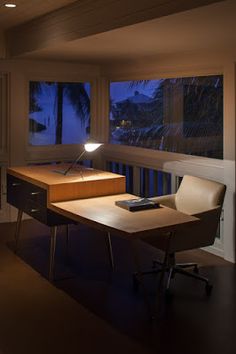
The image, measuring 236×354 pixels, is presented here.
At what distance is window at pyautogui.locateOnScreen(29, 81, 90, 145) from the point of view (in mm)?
6238

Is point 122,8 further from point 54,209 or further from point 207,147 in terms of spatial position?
point 207,147

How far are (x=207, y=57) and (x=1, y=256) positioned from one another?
274 centimetres

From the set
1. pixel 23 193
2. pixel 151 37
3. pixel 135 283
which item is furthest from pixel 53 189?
pixel 151 37

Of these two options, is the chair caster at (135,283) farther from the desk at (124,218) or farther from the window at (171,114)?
the window at (171,114)

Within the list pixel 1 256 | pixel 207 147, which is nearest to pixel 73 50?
pixel 207 147

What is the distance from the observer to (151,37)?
154 inches

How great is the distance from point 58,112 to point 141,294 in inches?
128

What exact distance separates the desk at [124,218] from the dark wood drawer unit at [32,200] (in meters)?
0.15

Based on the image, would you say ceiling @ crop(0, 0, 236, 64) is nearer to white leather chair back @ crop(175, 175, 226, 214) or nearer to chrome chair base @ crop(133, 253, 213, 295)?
white leather chair back @ crop(175, 175, 226, 214)

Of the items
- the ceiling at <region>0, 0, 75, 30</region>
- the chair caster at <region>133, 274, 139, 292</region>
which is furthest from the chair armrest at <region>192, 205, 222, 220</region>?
the ceiling at <region>0, 0, 75, 30</region>

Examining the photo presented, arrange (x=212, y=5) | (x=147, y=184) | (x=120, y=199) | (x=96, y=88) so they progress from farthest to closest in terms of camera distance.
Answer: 1. (x=96, y=88)
2. (x=147, y=184)
3. (x=120, y=199)
4. (x=212, y=5)

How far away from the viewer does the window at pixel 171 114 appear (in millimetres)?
4934

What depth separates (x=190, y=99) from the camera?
17.1ft

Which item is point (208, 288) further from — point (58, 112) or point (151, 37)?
point (58, 112)
